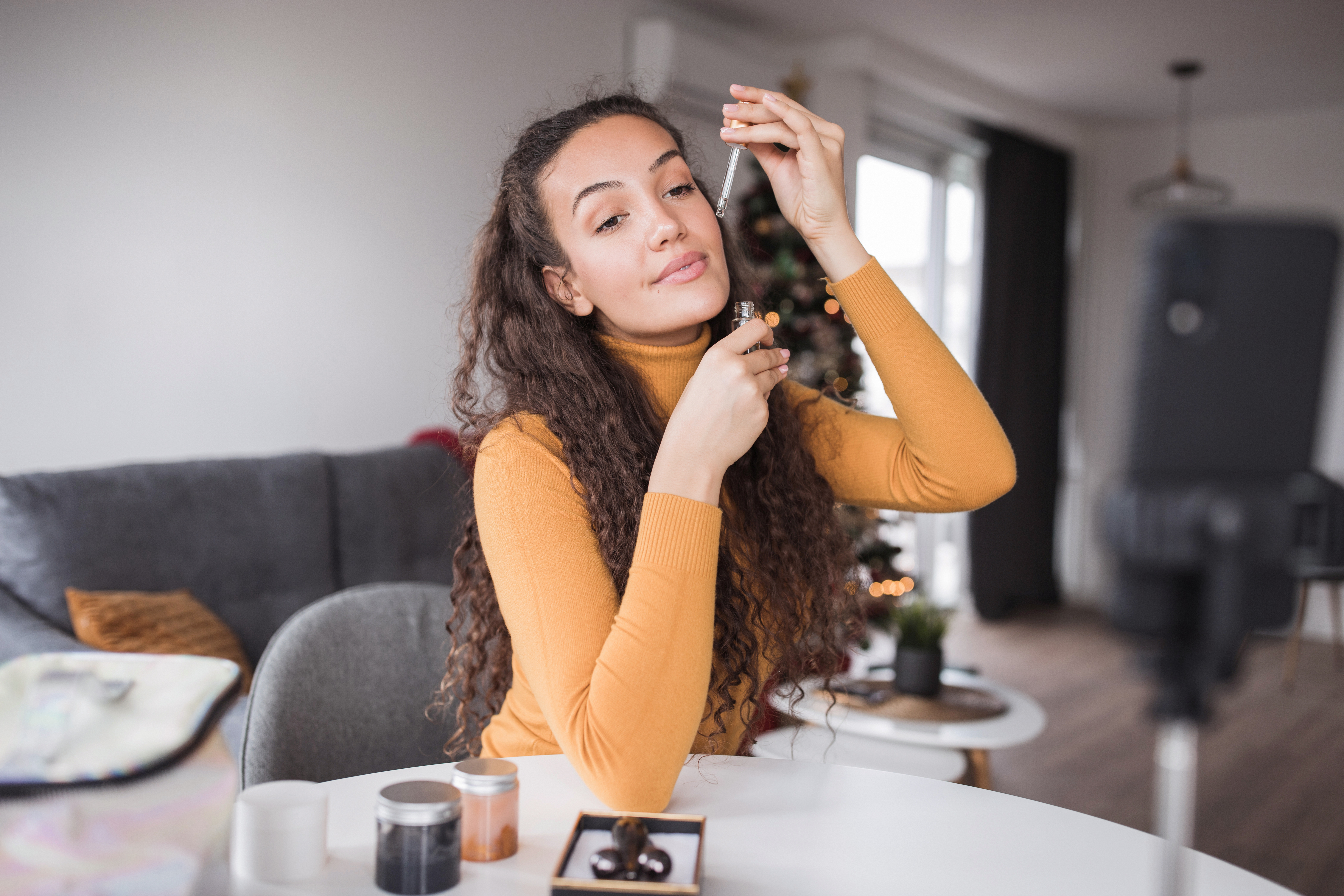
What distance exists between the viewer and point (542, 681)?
0.90 metres

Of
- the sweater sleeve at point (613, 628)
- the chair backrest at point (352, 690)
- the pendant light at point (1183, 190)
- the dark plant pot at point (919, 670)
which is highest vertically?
the pendant light at point (1183, 190)

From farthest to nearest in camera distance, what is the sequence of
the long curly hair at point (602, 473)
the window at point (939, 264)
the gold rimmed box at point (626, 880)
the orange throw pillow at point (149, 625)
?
the window at point (939, 264), the orange throw pillow at point (149, 625), the long curly hair at point (602, 473), the gold rimmed box at point (626, 880)

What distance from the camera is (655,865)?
64cm

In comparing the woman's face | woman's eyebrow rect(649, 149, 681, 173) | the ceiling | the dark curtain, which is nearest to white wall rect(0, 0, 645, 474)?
the ceiling

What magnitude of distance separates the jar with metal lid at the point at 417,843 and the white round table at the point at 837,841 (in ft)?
0.06

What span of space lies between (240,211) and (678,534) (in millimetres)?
2265

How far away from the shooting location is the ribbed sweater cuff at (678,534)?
874 mm

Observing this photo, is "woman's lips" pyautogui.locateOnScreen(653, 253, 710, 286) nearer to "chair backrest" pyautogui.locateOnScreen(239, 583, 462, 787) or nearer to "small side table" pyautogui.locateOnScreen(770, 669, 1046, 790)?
"chair backrest" pyautogui.locateOnScreen(239, 583, 462, 787)

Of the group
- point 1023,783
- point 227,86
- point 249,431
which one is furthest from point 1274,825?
point 227,86

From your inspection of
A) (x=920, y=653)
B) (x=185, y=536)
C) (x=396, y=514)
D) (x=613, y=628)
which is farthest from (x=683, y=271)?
(x=396, y=514)

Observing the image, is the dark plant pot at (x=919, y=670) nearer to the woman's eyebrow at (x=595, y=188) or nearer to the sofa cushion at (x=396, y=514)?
the sofa cushion at (x=396, y=514)

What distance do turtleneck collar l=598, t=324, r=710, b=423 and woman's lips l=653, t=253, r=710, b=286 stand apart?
4.9 inches

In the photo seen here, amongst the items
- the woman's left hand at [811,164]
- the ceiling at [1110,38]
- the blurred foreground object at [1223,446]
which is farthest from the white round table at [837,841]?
the ceiling at [1110,38]

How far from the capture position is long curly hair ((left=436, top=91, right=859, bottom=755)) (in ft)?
3.57
